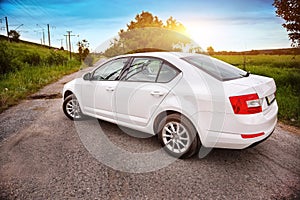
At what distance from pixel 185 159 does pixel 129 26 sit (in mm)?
44136

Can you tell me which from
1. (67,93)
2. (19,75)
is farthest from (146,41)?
(67,93)

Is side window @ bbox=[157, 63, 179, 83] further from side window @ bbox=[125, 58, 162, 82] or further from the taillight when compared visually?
the taillight

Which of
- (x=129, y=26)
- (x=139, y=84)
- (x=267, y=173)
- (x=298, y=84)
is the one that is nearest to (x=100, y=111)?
(x=139, y=84)

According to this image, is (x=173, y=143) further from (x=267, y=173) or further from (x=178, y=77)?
(x=267, y=173)

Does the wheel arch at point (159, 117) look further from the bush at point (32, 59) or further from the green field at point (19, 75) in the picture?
the bush at point (32, 59)

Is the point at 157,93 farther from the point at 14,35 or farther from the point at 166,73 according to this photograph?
the point at 14,35

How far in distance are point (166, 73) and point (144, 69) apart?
0.48 metres

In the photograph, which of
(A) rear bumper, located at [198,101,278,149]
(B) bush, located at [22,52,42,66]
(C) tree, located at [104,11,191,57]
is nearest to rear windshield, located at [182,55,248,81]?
(A) rear bumper, located at [198,101,278,149]

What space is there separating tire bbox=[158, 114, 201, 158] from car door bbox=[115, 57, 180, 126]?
31 cm

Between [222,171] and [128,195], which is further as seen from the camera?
[222,171]

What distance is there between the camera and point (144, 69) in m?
3.88

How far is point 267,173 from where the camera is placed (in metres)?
3.15

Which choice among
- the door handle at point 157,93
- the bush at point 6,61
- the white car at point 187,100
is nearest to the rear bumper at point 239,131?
the white car at point 187,100

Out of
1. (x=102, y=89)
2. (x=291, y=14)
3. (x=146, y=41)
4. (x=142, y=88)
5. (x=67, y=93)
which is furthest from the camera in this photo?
(x=146, y=41)
